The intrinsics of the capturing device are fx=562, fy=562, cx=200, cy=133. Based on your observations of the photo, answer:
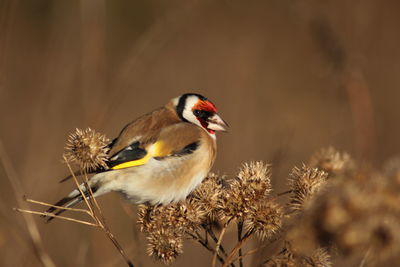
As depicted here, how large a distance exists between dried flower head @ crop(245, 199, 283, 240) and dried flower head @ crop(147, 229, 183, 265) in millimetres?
347

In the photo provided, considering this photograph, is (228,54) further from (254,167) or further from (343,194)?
(343,194)

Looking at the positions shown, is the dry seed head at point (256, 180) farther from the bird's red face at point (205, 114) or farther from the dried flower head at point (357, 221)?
the bird's red face at point (205, 114)

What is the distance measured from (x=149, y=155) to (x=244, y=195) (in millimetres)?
1211

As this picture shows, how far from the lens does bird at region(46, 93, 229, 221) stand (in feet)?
11.3

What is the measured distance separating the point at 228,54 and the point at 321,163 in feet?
23.8

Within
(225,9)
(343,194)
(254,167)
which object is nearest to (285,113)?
(225,9)

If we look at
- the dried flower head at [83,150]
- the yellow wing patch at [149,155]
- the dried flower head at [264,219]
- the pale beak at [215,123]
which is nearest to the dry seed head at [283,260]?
the dried flower head at [264,219]

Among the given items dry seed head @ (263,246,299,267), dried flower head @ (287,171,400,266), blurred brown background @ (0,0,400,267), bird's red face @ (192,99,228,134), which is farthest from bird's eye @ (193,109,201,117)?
dried flower head @ (287,171,400,266)

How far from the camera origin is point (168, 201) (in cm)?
341

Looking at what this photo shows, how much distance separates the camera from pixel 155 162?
360cm

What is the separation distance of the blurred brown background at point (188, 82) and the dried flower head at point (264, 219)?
55cm

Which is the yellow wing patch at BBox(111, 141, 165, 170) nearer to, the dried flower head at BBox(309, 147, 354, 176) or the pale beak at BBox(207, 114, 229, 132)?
the pale beak at BBox(207, 114, 229, 132)

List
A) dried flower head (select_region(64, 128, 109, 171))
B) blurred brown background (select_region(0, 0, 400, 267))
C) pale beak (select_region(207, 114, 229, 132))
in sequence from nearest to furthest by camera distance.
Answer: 1. dried flower head (select_region(64, 128, 109, 171))
2. blurred brown background (select_region(0, 0, 400, 267))
3. pale beak (select_region(207, 114, 229, 132))

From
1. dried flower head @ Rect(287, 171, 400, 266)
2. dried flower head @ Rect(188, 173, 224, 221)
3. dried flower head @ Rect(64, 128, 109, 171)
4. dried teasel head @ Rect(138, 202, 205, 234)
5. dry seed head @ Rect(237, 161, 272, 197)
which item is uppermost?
dried flower head @ Rect(287, 171, 400, 266)
